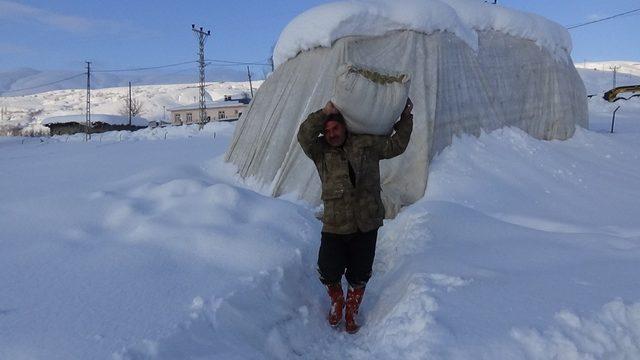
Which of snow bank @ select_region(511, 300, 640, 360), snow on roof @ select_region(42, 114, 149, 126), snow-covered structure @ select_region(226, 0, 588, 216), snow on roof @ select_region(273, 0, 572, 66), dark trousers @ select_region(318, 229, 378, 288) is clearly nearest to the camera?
snow bank @ select_region(511, 300, 640, 360)

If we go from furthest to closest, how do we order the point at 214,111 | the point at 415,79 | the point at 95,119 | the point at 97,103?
1. the point at 97,103
2. the point at 214,111
3. the point at 95,119
4. the point at 415,79

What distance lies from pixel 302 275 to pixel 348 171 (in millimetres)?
1042

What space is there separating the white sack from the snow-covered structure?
7.54 ft

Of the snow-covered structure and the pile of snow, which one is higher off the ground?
the pile of snow

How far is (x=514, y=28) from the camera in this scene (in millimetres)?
7242

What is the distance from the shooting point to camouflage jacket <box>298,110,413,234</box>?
9.82ft

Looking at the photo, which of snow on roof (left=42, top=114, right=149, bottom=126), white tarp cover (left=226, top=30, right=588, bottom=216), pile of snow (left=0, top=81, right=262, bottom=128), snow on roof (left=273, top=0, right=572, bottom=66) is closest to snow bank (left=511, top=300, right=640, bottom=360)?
white tarp cover (left=226, top=30, right=588, bottom=216)

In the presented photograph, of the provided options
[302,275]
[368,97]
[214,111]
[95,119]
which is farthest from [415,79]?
[214,111]

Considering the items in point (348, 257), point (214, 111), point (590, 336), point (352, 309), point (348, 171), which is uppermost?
point (214, 111)

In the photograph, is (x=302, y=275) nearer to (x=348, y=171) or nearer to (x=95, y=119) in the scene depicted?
(x=348, y=171)

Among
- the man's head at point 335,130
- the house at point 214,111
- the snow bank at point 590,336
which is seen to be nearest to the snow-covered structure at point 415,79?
the man's head at point 335,130

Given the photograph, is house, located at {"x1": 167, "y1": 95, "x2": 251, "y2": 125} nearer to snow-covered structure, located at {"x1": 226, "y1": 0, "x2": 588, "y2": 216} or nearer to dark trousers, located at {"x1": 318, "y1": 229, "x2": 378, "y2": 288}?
snow-covered structure, located at {"x1": 226, "y1": 0, "x2": 588, "y2": 216}

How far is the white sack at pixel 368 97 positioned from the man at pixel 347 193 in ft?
0.19

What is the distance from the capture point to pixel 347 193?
118 inches
